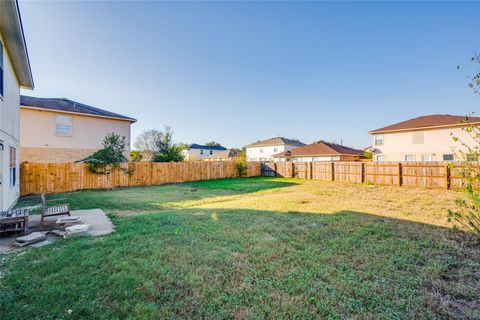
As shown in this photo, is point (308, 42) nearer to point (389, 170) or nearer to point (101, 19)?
point (389, 170)

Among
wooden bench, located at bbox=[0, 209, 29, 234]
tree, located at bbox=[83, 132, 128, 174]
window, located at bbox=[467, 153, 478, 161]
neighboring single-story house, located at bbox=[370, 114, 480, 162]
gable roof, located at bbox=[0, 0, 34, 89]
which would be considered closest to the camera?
window, located at bbox=[467, 153, 478, 161]

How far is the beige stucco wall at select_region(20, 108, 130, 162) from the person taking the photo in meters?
14.5

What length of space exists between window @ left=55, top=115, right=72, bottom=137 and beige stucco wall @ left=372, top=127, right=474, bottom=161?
2863 cm

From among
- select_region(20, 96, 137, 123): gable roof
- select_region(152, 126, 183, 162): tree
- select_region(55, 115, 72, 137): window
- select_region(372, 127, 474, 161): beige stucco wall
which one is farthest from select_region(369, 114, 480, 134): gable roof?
select_region(55, 115, 72, 137): window

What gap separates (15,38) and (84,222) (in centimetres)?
602

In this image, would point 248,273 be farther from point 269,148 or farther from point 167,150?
point 269,148

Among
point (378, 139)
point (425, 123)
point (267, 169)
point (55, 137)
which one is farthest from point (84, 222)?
point (425, 123)

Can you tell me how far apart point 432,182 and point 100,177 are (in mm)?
20929

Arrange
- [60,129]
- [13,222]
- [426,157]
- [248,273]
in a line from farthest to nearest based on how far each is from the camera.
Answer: [426,157], [60,129], [13,222], [248,273]

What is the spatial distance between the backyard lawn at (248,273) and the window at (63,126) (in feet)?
47.1

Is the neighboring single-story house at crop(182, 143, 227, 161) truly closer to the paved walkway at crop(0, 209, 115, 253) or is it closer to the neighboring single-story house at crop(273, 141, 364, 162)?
the neighboring single-story house at crop(273, 141, 364, 162)

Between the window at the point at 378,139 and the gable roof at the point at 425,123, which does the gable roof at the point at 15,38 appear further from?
the window at the point at 378,139

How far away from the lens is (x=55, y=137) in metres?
15.4

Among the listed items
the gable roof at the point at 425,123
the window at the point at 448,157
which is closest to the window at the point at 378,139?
the gable roof at the point at 425,123
